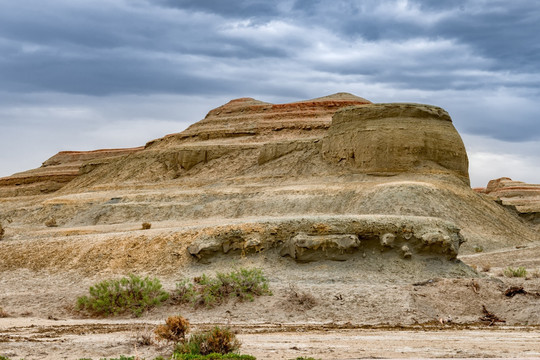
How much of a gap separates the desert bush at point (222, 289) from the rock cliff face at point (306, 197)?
2.84 metres

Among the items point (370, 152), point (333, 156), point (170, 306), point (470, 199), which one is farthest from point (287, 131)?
point (170, 306)

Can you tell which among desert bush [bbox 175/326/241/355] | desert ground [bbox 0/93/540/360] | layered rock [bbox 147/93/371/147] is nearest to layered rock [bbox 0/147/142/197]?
layered rock [bbox 147/93/371/147]

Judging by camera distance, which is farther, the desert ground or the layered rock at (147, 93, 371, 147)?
the layered rock at (147, 93, 371, 147)

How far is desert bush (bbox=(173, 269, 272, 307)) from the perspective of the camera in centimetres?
1758

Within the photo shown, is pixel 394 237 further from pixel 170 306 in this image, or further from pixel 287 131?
pixel 287 131

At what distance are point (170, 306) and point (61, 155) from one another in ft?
250

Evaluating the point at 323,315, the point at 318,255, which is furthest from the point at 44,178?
the point at 323,315

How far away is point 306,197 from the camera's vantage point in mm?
41062

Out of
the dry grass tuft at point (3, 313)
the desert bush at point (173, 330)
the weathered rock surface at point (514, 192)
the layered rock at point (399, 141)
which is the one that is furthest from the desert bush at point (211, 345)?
the weathered rock surface at point (514, 192)

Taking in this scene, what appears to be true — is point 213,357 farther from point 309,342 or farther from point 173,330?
point 309,342

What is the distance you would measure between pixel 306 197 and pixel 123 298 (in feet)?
79.6

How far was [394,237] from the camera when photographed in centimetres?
2084

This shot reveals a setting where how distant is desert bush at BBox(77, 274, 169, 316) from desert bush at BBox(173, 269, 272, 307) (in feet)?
1.96

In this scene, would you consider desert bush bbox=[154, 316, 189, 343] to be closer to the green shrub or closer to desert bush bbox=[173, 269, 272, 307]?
the green shrub
